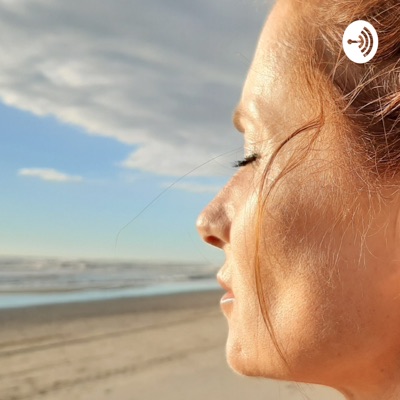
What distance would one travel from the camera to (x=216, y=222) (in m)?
1.47

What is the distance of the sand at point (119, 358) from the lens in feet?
16.9

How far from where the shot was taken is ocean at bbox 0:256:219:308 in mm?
12680

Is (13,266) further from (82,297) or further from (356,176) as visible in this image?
(356,176)

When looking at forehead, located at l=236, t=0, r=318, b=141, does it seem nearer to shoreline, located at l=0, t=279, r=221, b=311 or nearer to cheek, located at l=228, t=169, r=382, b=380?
cheek, located at l=228, t=169, r=382, b=380

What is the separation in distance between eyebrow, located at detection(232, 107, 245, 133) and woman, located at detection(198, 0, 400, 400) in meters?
0.07

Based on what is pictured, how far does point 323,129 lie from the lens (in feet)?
4.12

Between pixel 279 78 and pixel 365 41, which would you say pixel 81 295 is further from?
pixel 365 41

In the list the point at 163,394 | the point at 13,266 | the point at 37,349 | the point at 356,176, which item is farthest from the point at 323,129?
the point at 13,266

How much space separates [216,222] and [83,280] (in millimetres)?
15529

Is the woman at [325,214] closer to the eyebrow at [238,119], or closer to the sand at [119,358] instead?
the eyebrow at [238,119]

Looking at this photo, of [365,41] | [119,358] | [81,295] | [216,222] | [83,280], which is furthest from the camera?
[83,280]

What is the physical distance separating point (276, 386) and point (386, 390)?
4157 millimetres

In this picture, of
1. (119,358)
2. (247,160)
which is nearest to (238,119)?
(247,160)

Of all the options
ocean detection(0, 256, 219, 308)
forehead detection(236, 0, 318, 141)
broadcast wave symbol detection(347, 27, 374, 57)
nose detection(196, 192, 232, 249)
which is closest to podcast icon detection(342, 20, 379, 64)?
broadcast wave symbol detection(347, 27, 374, 57)
